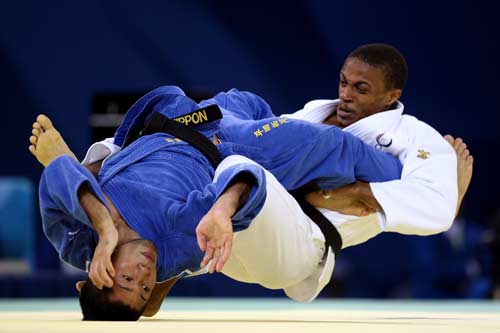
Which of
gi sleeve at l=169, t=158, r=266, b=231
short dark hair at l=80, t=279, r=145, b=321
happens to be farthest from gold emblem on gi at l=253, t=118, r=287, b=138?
short dark hair at l=80, t=279, r=145, b=321

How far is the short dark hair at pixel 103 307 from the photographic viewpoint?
123 inches

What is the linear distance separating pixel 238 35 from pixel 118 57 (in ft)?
3.72

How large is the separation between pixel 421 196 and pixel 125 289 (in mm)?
1205

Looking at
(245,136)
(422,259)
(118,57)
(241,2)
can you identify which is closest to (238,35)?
(241,2)

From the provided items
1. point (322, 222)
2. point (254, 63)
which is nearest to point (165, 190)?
point (322, 222)

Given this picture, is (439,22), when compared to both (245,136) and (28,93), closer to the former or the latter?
(28,93)

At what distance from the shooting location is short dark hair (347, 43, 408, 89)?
4.32m

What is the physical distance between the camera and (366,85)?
427 cm

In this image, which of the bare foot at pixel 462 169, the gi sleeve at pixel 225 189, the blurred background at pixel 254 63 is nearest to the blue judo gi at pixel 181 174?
the gi sleeve at pixel 225 189

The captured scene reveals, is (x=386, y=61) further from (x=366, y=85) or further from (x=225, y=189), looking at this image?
(x=225, y=189)

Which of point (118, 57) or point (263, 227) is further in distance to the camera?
point (118, 57)

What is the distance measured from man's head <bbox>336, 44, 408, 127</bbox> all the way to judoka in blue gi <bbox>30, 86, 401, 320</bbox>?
394 millimetres

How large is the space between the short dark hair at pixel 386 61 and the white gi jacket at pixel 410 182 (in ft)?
0.57

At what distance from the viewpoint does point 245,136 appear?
3809 millimetres
